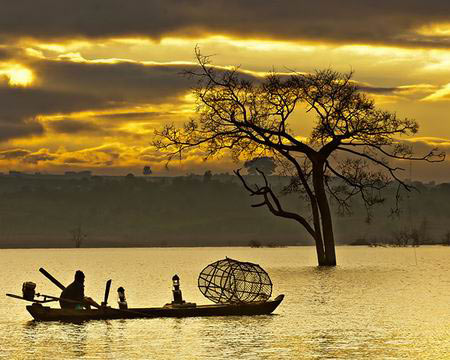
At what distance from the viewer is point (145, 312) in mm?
40312

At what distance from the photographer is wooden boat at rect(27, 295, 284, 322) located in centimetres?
3919

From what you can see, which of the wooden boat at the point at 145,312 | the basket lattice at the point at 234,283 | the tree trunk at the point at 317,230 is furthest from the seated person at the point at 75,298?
the tree trunk at the point at 317,230

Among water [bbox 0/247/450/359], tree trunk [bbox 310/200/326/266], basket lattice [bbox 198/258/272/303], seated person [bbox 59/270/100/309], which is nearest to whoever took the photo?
water [bbox 0/247/450/359]

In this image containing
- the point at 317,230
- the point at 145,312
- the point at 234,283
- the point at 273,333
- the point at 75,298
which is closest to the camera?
the point at 273,333

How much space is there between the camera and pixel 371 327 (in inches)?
1567

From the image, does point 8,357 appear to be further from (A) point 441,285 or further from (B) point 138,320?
(A) point 441,285

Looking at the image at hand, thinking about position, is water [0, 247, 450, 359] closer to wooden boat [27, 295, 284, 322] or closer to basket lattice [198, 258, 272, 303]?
wooden boat [27, 295, 284, 322]

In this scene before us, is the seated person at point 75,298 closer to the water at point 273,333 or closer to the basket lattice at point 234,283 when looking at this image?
the water at point 273,333

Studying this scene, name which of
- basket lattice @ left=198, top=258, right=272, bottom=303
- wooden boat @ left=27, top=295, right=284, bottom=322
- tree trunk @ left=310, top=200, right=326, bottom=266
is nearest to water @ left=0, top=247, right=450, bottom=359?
wooden boat @ left=27, top=295, right=284, bottom=322

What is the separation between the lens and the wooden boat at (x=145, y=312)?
39.2 m

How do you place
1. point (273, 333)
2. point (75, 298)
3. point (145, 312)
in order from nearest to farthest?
point (273, 333), point (75, 298), point (145, 312)

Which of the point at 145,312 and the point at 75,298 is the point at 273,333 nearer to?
the point at 145,312

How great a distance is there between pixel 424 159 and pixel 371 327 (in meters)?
34.2

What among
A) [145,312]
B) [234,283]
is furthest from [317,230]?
[145,312]
